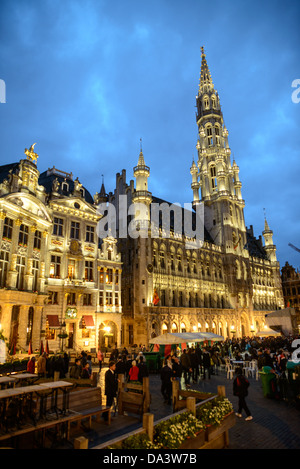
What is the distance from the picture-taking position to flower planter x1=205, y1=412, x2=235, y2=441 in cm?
670

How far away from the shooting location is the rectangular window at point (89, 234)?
116 ft

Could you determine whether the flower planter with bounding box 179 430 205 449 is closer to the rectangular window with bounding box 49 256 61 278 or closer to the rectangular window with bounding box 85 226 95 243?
the rectangular window with bounding box 49 256 61 278

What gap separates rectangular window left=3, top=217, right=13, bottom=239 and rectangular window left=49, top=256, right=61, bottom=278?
6.36 metres

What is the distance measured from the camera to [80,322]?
1275 inches

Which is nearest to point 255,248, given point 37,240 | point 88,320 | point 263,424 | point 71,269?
point 88,320

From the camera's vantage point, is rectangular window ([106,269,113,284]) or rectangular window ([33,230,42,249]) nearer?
rectangular window ([33,230,42,249])

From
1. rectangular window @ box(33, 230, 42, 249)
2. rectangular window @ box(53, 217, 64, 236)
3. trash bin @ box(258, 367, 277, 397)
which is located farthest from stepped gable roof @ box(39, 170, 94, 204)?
trash bin @ box(258, 367, 277, 397)

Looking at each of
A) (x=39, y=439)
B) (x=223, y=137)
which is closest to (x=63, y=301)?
(x=39, y=439)

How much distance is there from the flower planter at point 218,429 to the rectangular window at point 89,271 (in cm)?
2819

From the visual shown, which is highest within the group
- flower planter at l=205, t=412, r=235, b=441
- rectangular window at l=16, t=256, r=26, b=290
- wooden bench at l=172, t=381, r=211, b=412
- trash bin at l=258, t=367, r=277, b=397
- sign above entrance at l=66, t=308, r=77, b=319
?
rectangular window at l=16, t=256, r=26, b=290

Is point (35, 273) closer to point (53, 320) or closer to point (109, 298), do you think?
point (53, 320)

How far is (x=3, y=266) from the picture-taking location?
82.5ft

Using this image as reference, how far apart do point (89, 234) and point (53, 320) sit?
35.8 feet
